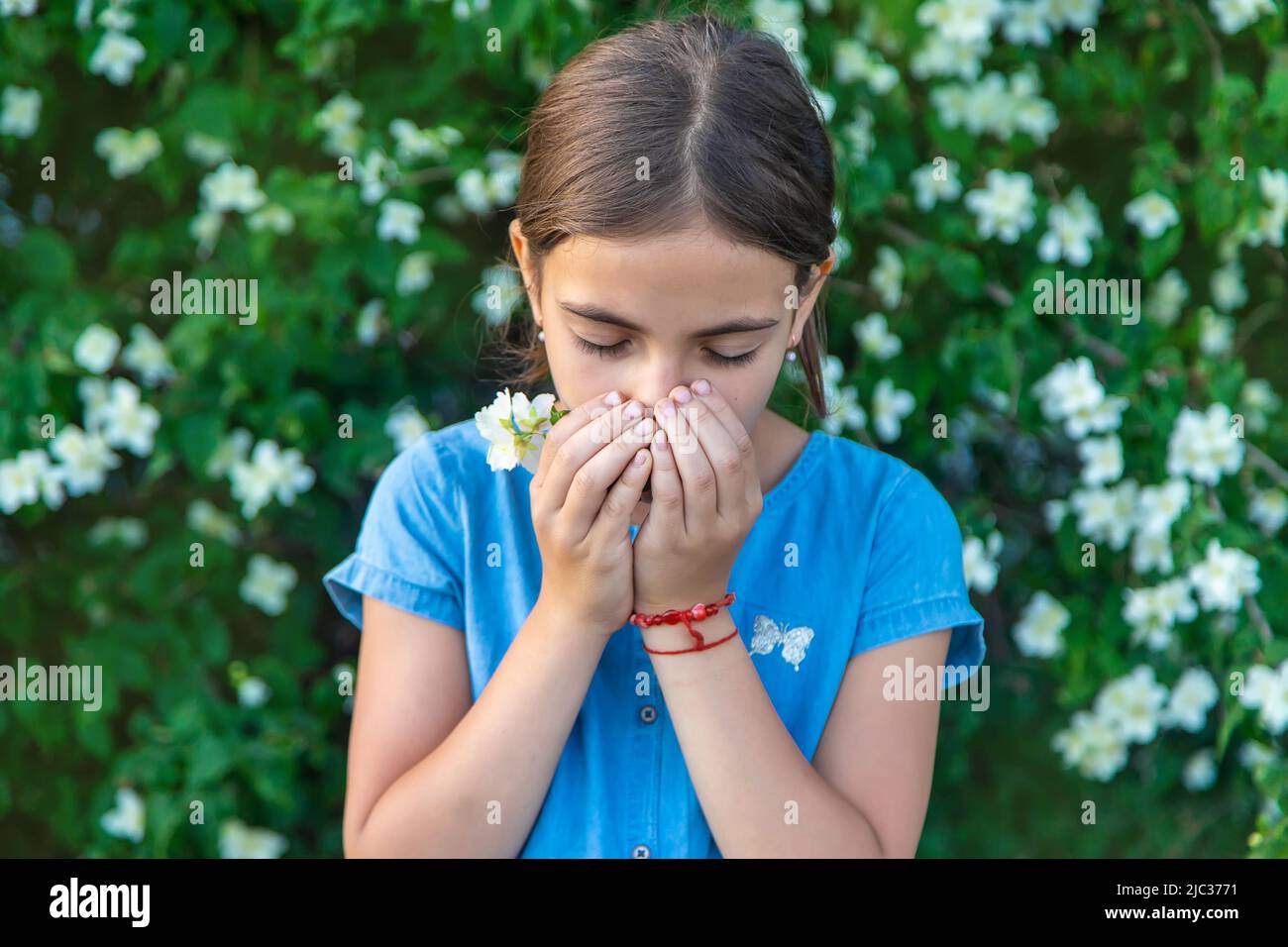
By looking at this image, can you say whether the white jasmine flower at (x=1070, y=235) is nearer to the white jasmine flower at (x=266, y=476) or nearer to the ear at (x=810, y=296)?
the ear at (x=810, y=296)

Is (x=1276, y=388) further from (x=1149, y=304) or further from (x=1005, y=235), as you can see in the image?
(x=1005, y=235)

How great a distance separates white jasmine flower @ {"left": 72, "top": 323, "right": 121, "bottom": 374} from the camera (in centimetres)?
220

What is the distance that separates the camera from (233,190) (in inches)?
88.7

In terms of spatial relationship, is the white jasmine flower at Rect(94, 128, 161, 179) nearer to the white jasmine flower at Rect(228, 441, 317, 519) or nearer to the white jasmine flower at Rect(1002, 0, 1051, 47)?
the white jasmine flower at Rect(228, 441, 317, 519)

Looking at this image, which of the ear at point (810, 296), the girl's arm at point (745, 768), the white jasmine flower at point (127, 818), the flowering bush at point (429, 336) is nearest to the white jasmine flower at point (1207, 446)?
the flowering bush at point (429, 336)

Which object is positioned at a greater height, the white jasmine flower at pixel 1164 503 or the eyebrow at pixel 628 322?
the eyebrow at pixel 628 322

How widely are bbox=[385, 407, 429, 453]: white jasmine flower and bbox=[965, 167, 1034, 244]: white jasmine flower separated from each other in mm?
1039

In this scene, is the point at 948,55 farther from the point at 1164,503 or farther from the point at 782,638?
the point at 782,638

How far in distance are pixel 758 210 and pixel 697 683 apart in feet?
1.61

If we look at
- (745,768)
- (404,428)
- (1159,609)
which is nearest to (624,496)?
(745,768)

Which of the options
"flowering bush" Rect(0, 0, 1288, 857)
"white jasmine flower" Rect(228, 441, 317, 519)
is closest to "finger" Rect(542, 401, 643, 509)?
"flowering bush" Rect(0, 0, 1288, 857)

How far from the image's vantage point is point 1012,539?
2562 millimetres

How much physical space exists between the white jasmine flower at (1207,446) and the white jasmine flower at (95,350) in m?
1.81

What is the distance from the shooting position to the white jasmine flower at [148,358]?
7.38ft
